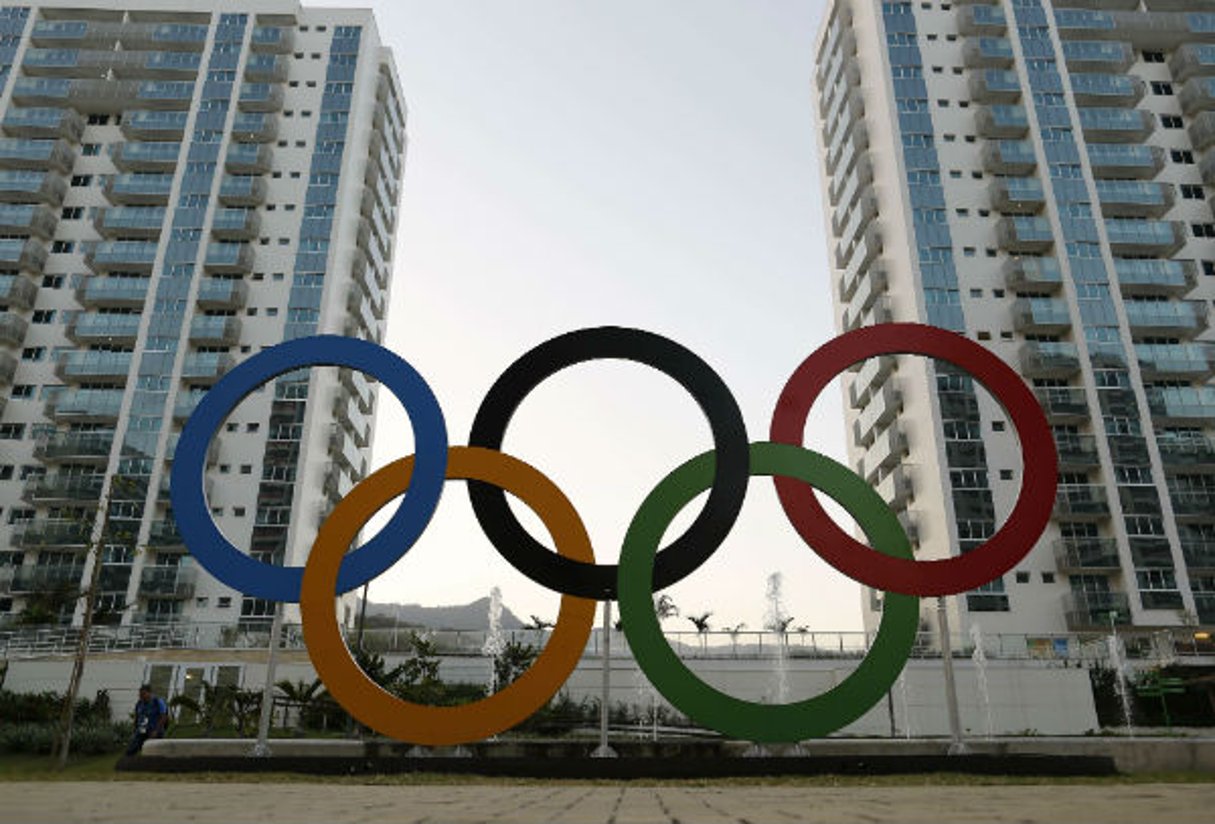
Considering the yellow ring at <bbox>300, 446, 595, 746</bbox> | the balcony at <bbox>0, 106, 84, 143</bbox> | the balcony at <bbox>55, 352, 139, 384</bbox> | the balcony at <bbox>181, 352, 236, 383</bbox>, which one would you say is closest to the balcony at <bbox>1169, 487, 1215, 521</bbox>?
the yellow ring at <bbox>300, 446, 595, 746</bbox>

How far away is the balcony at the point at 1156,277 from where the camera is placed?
51.7 metres

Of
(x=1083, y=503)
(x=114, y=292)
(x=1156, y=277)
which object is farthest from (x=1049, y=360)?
(x=114, y=292)

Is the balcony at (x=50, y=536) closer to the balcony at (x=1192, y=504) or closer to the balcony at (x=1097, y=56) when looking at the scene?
the balcony at (x=1192, y=504)

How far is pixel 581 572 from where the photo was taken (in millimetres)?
15570

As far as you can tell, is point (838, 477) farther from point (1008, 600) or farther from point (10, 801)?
point (1008, 600)

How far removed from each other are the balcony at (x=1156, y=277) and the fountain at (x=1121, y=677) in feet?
78.8

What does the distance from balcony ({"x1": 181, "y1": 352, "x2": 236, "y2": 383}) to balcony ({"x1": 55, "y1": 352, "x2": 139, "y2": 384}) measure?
3965mm

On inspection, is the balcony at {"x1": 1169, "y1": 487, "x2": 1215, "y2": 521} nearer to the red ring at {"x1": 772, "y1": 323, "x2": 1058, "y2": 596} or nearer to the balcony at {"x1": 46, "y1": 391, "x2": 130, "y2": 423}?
the red ring at {"x1": 772, "y1": 323, "x2": 1058, "y2": 596}

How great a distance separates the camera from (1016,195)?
53.3 meters

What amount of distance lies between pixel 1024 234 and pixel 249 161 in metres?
51.4

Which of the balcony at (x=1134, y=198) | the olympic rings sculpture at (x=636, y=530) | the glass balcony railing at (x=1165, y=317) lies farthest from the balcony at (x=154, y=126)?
the glass balcony railing at (x=1165, y=317)

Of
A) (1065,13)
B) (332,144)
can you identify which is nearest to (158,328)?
(332,144)

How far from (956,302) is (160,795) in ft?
167

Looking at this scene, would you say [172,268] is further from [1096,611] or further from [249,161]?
[1096,611]
